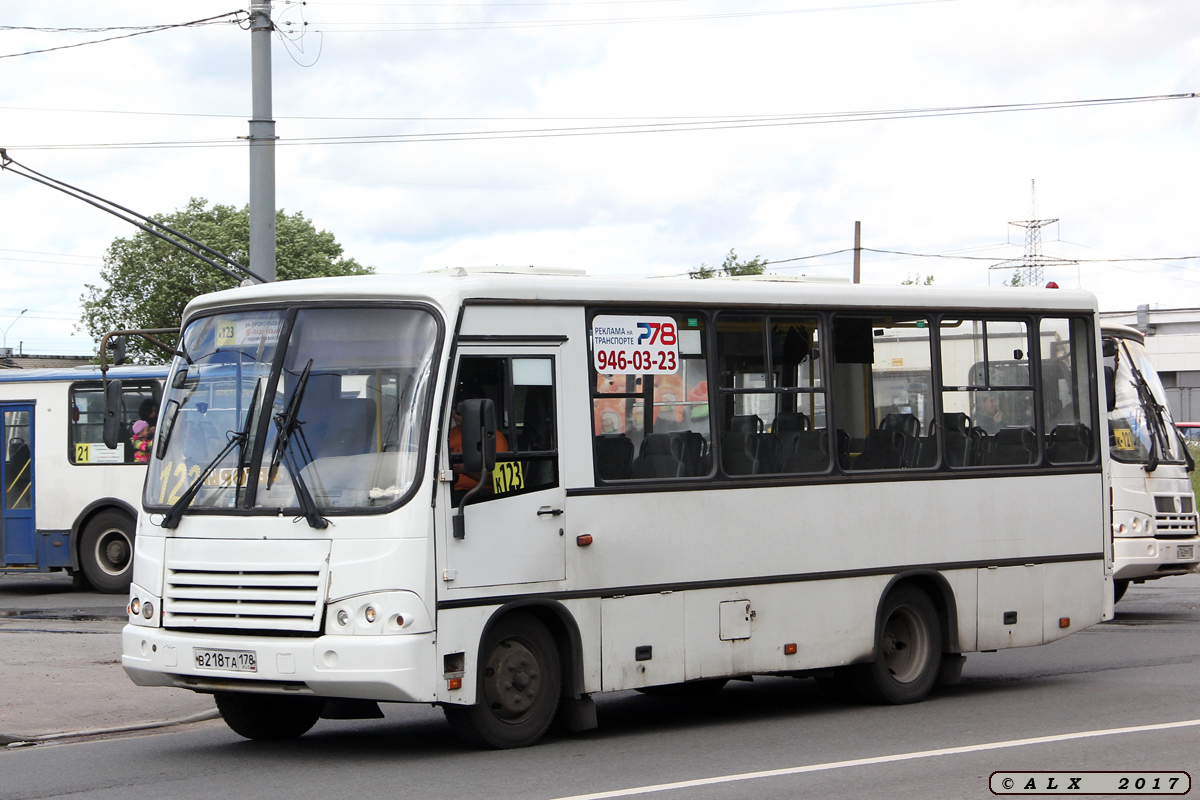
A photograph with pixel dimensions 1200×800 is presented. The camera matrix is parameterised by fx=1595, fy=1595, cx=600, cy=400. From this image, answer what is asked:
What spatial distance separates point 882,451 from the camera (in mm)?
11859

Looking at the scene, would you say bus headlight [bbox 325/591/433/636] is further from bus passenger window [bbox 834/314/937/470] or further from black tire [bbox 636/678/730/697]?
bus passenger window [bbox 834/314/937/470]

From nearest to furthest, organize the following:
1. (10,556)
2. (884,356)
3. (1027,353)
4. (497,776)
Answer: (497,776) < (884,356) < (1027,353) < (10,556)

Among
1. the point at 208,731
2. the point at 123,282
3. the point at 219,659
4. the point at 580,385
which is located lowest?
the point at 208,731

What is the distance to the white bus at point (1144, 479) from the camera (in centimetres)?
1783

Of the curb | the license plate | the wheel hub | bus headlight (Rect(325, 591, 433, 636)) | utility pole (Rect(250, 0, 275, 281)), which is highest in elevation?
utility pole (Rect(250, 0, 275, 281))

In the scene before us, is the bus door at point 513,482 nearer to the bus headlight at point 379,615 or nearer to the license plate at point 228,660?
the bus headlight at point 379,615

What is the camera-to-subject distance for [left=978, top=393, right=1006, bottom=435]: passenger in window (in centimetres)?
1256

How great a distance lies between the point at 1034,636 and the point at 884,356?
265cm

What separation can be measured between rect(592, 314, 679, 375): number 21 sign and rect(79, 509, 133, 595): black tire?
14.2 meters

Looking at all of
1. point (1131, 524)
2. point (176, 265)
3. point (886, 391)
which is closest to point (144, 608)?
point (886, 391)

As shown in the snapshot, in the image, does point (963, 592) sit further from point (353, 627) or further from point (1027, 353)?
point (353, 627)

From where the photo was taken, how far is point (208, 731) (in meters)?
11.2

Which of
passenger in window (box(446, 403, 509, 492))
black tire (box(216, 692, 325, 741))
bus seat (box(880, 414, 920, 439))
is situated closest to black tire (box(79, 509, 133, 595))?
black tire (box(216, 692, 325, 741))

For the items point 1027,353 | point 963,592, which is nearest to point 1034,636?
point 963,592
